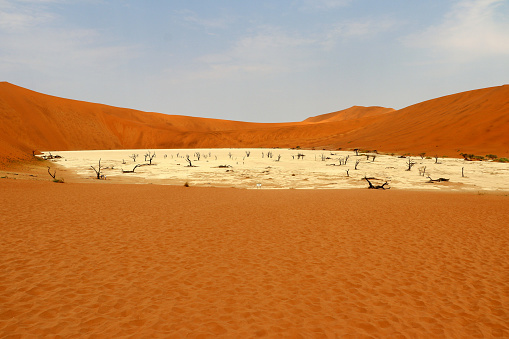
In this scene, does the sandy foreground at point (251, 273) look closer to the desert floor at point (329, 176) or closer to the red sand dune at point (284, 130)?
the desert floor at point (329, 176)

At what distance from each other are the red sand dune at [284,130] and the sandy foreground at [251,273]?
81.9 ft

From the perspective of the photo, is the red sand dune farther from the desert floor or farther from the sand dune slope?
the desert floor

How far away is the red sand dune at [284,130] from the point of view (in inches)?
1697

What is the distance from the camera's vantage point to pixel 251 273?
18.7 ft

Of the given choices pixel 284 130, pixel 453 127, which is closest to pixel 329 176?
pixel 453 127

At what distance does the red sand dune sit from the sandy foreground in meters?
24.9

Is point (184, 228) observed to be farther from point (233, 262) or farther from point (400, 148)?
point (400, 148)

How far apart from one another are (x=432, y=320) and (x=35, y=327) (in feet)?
16.6

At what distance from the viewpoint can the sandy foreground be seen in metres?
4.06

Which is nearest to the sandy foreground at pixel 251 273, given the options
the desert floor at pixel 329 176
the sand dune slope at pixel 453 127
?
the desert floor at pixel 329 176

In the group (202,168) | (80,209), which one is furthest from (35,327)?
(202,168)

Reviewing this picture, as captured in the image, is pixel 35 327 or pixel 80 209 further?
pixel 80 209

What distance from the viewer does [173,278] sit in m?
5.44

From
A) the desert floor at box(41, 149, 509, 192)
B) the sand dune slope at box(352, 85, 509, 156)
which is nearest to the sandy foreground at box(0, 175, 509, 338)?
the desert floor at box(41, 149, 509, 192)
